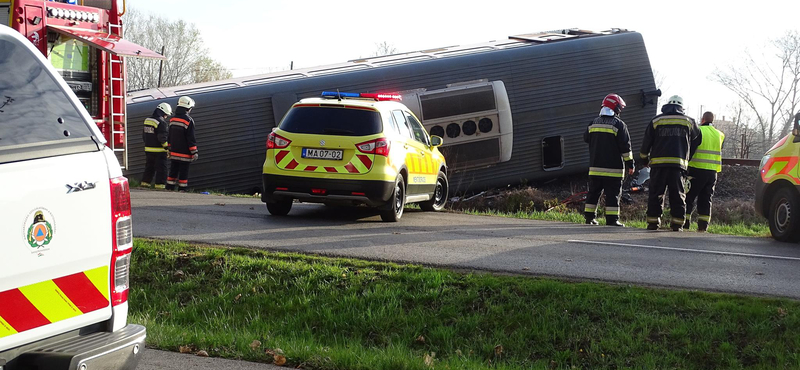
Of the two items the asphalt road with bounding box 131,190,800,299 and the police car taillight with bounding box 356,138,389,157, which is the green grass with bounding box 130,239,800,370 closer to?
the asphalt road with bounding box 131,190,800,299

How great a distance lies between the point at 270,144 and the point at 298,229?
4.39 ft

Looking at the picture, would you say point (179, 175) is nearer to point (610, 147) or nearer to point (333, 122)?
point (333, 122)

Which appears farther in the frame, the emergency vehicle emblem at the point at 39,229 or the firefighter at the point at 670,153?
the firefighter at the point at 670,153

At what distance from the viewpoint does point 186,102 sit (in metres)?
15.2

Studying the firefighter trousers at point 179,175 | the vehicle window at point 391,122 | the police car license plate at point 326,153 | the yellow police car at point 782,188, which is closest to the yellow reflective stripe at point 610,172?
the yellow police car at point 782,188

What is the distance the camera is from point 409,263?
7.79 metres

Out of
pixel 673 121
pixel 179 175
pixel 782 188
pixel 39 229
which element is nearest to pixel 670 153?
pixel 673 121

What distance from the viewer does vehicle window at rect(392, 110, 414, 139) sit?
11.6 metres

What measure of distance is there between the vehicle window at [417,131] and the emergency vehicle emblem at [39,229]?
9.27 meters

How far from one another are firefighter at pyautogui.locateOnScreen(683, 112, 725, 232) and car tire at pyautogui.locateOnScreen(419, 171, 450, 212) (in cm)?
393

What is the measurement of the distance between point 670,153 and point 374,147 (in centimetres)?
429

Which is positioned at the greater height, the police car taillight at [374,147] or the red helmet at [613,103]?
the red helmet at [613,103]

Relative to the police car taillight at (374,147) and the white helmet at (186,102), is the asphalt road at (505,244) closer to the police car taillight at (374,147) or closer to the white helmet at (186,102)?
the police car taillight at (374,147)

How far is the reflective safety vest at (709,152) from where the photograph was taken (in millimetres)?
12422
